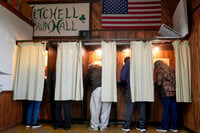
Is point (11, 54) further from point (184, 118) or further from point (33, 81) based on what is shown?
point (184, 118)

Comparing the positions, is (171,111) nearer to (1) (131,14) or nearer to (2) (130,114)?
(2) (130,114)

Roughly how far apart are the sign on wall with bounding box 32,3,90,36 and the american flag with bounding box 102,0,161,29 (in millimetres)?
578

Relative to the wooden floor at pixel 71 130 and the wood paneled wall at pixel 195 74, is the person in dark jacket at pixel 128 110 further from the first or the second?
the wood paneled wall at pixel 195 74

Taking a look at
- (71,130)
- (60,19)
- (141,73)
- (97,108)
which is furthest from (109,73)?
(60,19)

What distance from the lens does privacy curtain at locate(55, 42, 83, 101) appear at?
128 inches

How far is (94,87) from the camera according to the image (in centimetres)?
334

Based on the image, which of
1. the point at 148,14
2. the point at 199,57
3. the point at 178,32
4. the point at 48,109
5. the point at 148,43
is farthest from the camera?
the point at 148,14

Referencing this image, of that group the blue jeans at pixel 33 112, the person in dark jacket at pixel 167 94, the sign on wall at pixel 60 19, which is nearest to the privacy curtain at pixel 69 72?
the blue jeans at pixel 33 112

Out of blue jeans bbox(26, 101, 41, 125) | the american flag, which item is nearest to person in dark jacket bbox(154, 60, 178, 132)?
the american flag

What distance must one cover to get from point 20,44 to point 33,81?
92 cm

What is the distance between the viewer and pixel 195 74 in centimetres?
295

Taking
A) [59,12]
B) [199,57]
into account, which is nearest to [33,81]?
[59,12]

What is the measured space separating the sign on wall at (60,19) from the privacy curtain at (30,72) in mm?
983

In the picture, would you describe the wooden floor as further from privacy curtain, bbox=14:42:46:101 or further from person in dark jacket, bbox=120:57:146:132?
privacy curtain, bbox=14:42:46:101
